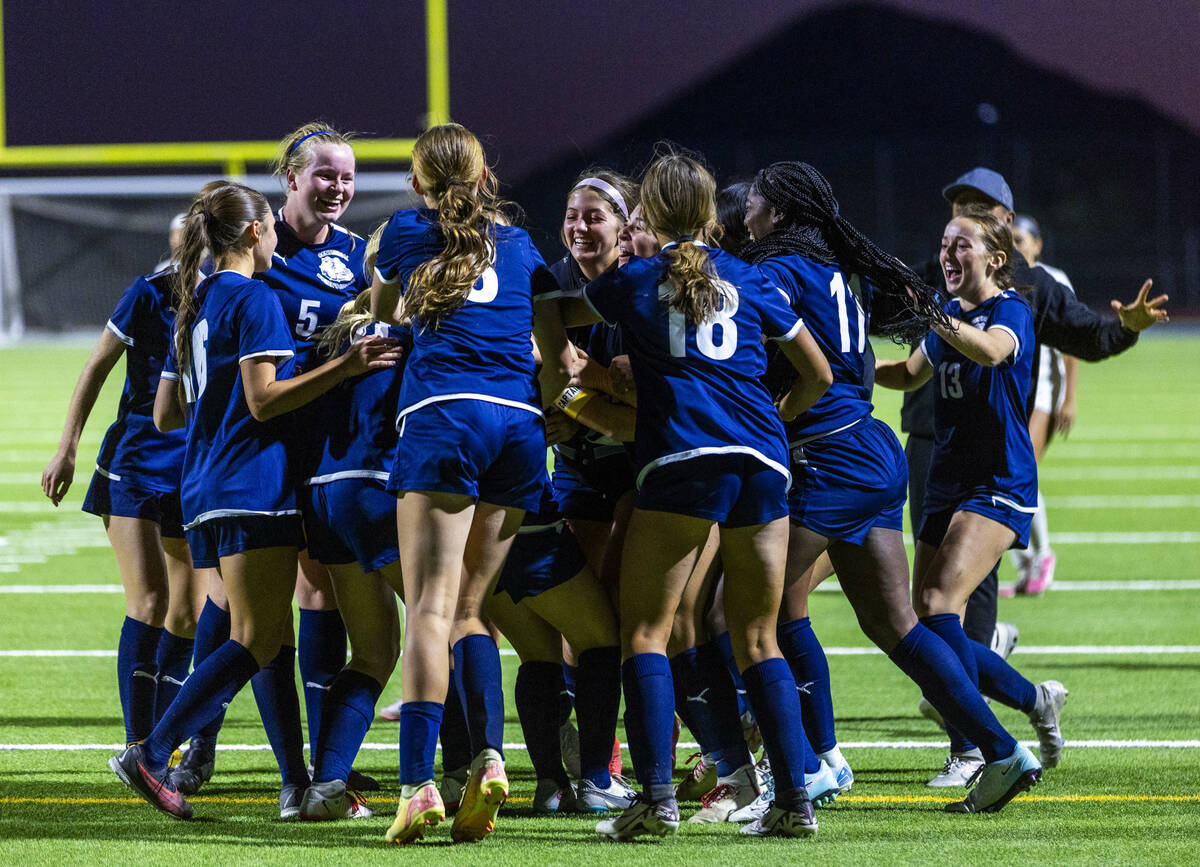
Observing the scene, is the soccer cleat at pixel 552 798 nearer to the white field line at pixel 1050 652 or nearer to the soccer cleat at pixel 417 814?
the soccer cleat at pixel 417 814

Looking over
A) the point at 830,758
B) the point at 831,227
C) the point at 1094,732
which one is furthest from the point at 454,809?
the point at 1094,732

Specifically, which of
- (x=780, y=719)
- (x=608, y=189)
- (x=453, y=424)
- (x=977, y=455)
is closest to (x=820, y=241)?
(x=608, y=189)

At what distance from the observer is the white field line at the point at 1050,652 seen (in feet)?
21.9

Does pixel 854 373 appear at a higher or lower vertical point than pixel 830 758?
higher

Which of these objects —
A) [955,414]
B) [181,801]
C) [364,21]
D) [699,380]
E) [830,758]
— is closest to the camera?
[699,380]

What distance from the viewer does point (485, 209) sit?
3.82 meters

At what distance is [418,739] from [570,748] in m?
1.04

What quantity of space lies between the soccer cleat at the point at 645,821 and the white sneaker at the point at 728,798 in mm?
312

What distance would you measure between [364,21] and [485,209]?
60.8 ft

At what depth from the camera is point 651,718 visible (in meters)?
3.80

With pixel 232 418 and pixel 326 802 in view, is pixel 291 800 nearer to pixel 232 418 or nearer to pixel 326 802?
pixel 326 802

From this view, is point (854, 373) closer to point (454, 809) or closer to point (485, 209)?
point (485, 209)

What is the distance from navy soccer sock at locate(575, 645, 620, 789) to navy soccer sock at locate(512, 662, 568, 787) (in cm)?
5

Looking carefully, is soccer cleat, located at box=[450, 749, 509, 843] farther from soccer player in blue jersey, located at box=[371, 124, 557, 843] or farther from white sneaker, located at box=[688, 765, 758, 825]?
white sneaker, located at box=[688, 765, 758, 825]
